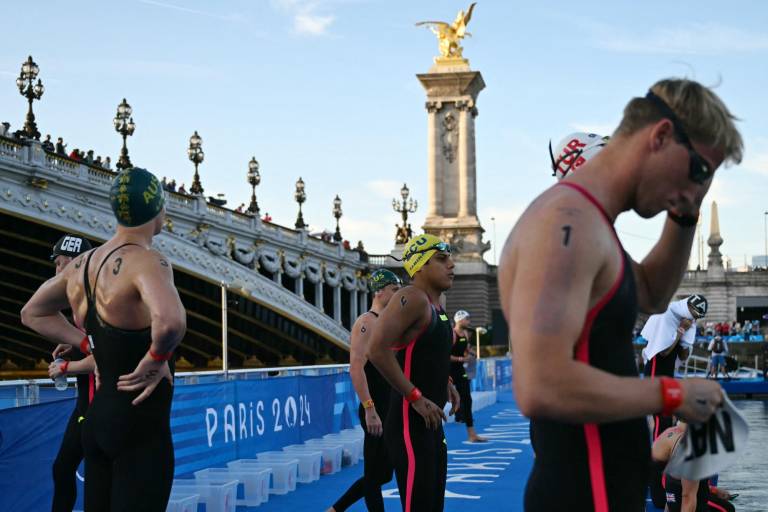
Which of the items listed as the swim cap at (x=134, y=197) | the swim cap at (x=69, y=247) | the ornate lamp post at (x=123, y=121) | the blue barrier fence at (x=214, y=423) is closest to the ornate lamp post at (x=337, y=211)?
the ornate lamp post at (x=123, y=121)

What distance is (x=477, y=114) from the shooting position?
74.9 m

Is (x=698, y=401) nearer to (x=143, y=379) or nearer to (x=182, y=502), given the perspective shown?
(x=143, y=379)

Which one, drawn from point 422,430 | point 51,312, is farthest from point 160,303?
point 422,430

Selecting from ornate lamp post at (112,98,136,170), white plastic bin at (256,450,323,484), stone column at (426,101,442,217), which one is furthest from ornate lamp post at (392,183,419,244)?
white plastic bin at (256,450,323,484)

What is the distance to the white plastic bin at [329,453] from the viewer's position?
13.3 meters

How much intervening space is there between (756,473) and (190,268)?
3217 centimetres

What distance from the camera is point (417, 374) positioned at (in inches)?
260

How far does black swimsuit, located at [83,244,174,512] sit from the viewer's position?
15.0 feet

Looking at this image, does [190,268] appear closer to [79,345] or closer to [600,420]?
[79,345]

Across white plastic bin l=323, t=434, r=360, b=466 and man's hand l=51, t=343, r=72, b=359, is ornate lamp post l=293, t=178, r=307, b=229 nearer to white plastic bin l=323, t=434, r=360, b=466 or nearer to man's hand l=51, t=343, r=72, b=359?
white plastic bin l=323, t=434, r=360, b=466

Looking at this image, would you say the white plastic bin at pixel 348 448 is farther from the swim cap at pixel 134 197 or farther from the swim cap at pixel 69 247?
the swim cap at pixel 134 197

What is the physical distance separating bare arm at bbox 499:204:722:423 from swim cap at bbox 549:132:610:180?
282 cm

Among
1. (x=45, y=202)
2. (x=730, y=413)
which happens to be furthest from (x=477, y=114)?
(x=730, y=413)

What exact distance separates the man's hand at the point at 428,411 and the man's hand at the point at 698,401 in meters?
3.47
